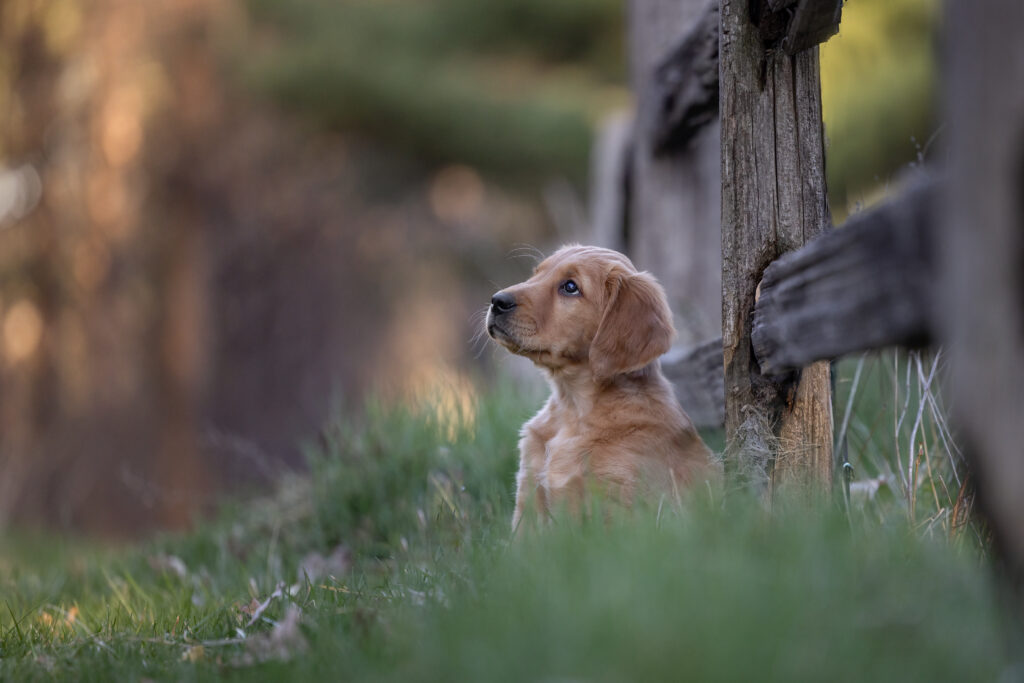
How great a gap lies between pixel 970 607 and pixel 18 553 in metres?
6.18

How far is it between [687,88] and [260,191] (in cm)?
878

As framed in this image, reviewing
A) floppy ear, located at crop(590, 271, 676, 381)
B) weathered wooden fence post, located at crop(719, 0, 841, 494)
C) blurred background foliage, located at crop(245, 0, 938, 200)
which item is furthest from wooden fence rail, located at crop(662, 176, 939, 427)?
blurred background foliage, located at crop(245, 0, 938, 200)

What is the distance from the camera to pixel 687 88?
12.0ft

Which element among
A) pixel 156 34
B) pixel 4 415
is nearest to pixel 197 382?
pixel 4 415

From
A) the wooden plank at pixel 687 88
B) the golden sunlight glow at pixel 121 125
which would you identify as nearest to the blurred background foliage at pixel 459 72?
the golden sunlight glow at pixel 121 125

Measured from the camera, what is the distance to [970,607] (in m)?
1.60

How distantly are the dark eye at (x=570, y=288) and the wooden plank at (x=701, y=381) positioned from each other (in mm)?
486

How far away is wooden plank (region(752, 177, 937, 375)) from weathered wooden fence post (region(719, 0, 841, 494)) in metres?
0.39

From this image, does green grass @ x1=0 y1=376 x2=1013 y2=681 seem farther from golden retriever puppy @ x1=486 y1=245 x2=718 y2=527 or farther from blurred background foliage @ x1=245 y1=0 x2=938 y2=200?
blurred background foliage @ x1=245 y1=0 x2=938 y2=200

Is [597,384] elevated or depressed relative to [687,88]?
depressed

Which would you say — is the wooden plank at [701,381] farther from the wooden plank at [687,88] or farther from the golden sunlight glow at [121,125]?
the golden sunlight glow at [121,125]

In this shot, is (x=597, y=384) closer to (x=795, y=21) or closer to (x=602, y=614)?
(x=795, y=21)

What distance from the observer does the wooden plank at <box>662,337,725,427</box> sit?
127 inches

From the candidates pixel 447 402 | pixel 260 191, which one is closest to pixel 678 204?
pixel 447 402
